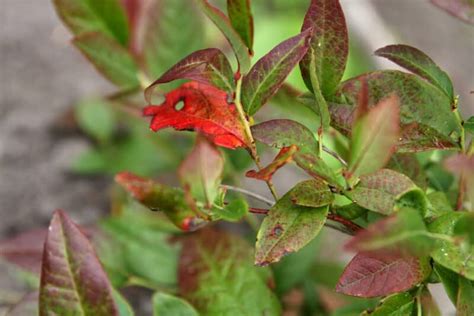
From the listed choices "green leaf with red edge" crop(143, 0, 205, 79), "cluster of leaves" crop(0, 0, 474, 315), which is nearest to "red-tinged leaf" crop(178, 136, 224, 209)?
"cluster of leaves" crop(0, 0, 474, 315)

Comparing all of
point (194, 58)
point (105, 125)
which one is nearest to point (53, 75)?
point (105, 125)

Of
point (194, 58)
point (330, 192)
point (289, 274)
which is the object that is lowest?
point (289, 274)

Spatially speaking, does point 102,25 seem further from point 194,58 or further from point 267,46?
point 267,46

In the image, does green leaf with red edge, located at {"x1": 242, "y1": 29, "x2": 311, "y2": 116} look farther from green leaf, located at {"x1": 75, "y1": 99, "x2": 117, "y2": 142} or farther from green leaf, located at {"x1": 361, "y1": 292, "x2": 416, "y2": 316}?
green leaf, located at {"x1": 75, "y1": 99, "x2": 117, "y2": 142}

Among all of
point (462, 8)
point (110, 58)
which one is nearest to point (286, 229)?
point (462, 8)

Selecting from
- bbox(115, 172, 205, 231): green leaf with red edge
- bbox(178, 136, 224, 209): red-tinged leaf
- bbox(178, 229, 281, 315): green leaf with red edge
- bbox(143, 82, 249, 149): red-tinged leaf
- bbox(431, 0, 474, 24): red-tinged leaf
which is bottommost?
bbox(178, 229, 281, 315): green leaf with red edge
